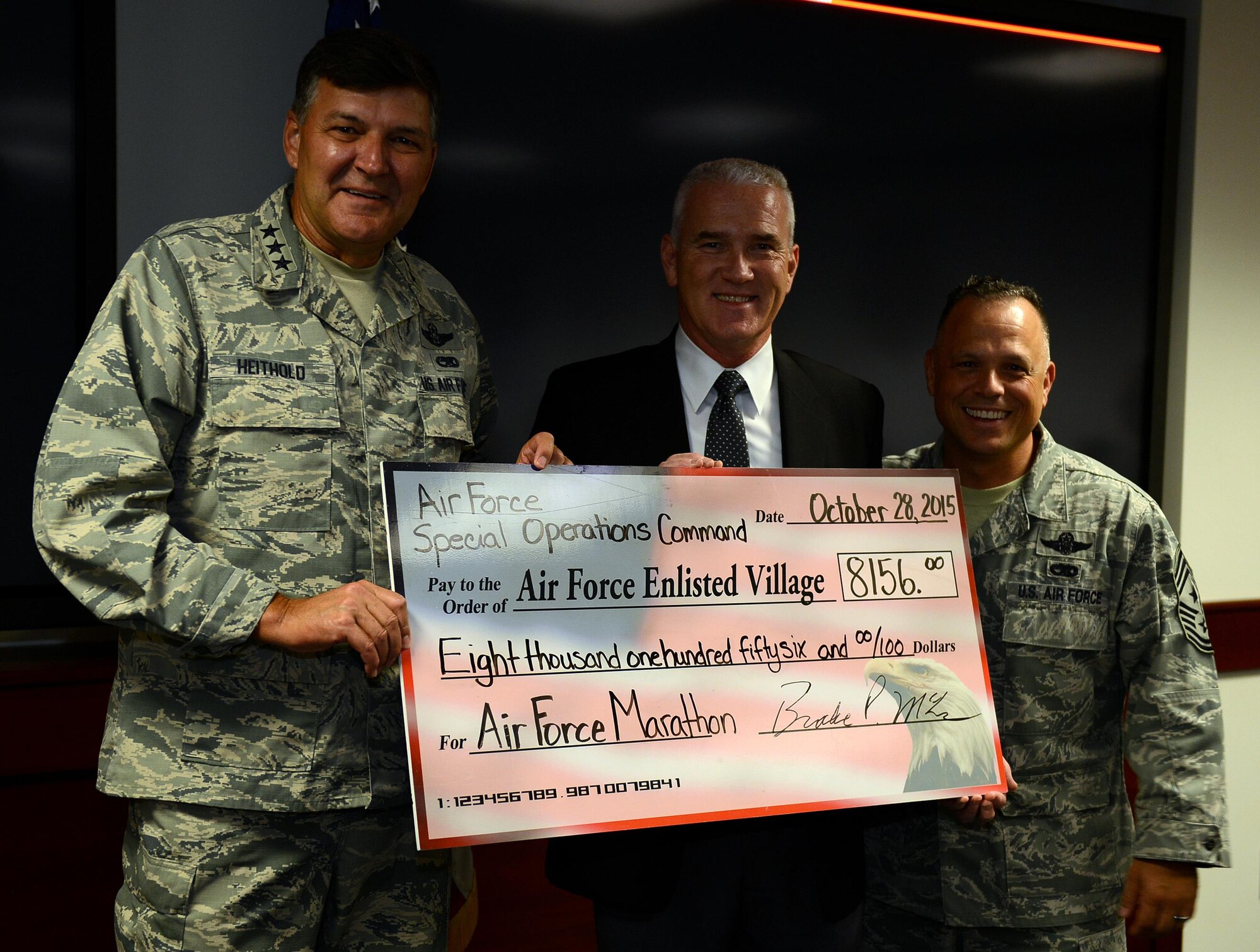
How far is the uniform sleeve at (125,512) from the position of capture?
124cm

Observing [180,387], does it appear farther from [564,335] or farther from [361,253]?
[564,335]

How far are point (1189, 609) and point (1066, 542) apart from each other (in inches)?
8.8

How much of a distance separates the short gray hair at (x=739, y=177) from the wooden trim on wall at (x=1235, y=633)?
6.16ft

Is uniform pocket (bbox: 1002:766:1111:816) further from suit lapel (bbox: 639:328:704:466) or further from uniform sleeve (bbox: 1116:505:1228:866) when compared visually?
suit lapel (bbox: 639:328:704:466)

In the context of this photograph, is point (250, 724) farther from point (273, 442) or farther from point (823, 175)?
point (823, 175)

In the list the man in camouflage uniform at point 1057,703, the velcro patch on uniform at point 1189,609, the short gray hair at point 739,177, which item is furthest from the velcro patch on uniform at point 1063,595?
the short gray hair at point 739,177

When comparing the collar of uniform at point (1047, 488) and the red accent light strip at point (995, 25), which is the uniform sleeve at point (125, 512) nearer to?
the collar of uniform at point (1047, 488)

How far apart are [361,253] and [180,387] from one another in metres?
0.34

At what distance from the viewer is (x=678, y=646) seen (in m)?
1.40

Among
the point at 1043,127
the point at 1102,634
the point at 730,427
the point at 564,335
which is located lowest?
the point at 1102,634

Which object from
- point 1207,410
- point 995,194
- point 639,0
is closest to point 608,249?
point 639,0

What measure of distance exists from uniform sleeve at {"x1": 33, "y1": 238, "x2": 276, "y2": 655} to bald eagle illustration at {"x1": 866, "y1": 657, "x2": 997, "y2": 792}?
93 cm

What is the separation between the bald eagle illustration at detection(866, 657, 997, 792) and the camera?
4.86ft

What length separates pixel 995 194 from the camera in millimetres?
2590
